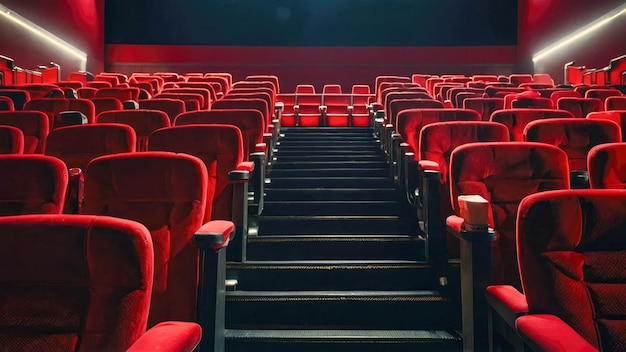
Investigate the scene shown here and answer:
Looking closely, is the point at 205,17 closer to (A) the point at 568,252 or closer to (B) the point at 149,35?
(B) the point at 149,35

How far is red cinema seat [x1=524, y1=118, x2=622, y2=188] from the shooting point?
100cm

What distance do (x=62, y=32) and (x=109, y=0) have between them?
Result: 34.1 inches

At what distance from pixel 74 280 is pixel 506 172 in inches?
23.7

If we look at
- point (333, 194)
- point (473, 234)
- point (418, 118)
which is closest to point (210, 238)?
point (473, 234)

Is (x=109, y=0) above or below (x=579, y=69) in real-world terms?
above

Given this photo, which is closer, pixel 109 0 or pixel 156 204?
pixel 156 204

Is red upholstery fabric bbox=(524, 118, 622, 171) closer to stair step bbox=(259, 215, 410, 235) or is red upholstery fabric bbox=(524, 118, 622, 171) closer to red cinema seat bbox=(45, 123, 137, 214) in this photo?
stair step bbox=(259, 215, 410, 235)

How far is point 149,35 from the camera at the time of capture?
13.9 ft

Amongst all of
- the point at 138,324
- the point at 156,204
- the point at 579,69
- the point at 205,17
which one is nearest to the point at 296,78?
the point at 205,17

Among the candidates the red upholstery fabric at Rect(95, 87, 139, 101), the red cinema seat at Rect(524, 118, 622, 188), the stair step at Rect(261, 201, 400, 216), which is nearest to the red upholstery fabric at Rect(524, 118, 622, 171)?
the red cinema seat at Rect(524, 118, 622, 188)

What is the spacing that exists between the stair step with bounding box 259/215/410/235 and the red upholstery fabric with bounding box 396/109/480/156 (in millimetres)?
316

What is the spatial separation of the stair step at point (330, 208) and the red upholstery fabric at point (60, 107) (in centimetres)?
66

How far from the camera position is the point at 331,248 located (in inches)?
38.9

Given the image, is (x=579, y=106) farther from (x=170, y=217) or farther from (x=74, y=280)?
(x=74, y=280)
